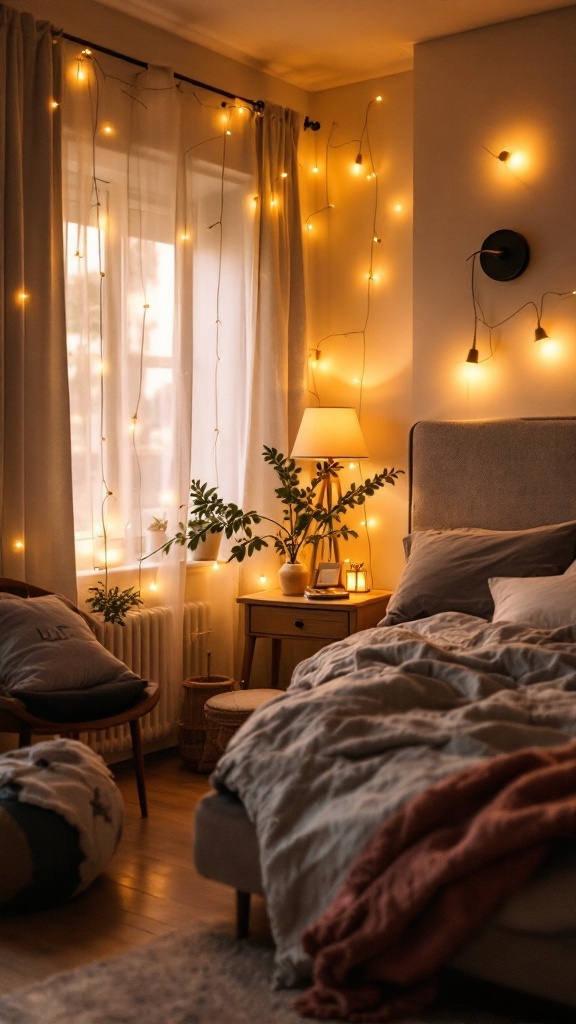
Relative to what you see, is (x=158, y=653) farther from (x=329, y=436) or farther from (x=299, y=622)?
(x=329, y=436)

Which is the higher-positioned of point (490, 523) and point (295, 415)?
point (295, 415)

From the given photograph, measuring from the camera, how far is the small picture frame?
4.85 meters

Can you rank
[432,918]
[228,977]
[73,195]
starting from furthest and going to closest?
1. [73,195]
2. [228,977]
3. [432,918]

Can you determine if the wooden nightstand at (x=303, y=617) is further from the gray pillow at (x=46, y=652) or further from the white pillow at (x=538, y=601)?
the gray pillow at (x=46, y=652)

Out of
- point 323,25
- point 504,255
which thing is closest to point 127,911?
point 504,255

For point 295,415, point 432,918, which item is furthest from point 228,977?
point 295,415

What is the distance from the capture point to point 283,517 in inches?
200

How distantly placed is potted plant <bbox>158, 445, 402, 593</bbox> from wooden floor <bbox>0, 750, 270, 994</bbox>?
123cm

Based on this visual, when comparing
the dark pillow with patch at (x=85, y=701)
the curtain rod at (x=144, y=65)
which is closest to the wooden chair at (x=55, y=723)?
the dark pillow with patch at (x=85, y=701)

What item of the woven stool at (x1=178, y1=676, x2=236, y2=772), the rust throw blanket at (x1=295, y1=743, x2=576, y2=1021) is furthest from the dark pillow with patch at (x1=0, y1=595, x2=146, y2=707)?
the rust throw blanket at (x1=295, y1=743, x2=576, y2=1021)

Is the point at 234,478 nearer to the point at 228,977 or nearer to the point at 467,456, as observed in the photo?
the point at 467,456

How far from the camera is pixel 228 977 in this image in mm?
2529

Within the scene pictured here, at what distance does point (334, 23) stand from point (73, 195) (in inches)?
53.2

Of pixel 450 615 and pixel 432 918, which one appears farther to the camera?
pixel 450 615
